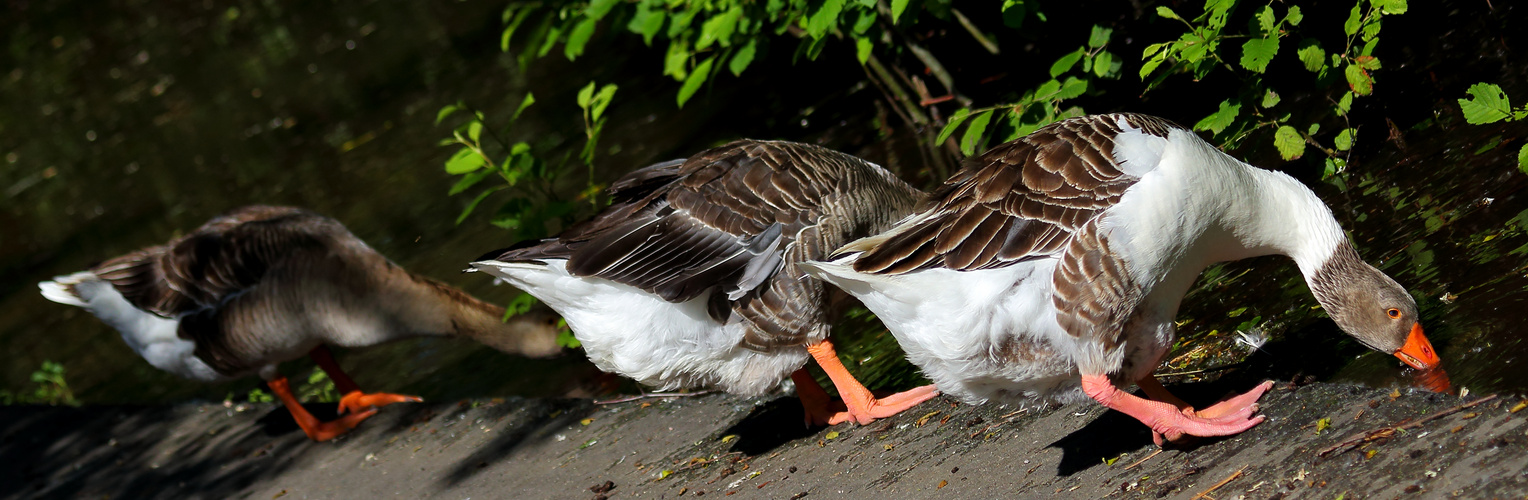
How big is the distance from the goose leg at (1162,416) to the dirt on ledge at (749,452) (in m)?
0.06

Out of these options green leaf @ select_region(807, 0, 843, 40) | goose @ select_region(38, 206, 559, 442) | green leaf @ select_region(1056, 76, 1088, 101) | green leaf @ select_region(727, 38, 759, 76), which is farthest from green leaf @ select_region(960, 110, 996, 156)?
goose @ select_region(38, 206, 559, 442)

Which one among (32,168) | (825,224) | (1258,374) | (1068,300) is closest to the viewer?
(1068,300)

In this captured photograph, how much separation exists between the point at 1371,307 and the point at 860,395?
1.93m

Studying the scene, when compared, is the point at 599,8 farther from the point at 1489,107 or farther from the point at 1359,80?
the point at 1489,107

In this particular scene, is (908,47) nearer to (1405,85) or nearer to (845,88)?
(845,88)

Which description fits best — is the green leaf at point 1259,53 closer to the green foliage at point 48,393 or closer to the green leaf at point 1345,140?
the green leaf at point 1345,140

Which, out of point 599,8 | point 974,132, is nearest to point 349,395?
point 599,8

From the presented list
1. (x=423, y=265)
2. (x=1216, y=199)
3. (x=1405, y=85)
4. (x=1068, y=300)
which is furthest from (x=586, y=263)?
(x=423, y=265)

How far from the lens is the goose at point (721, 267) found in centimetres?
451

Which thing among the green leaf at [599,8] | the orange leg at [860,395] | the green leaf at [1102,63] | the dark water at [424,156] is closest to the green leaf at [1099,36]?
the green leaf at [1102,63]

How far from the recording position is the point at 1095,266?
3.43 m

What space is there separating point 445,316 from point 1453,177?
5.07 m

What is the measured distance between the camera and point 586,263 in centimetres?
454

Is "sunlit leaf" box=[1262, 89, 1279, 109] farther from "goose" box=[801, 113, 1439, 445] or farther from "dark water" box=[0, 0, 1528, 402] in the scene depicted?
"goose" box=[801, 113, 1439, 445]
